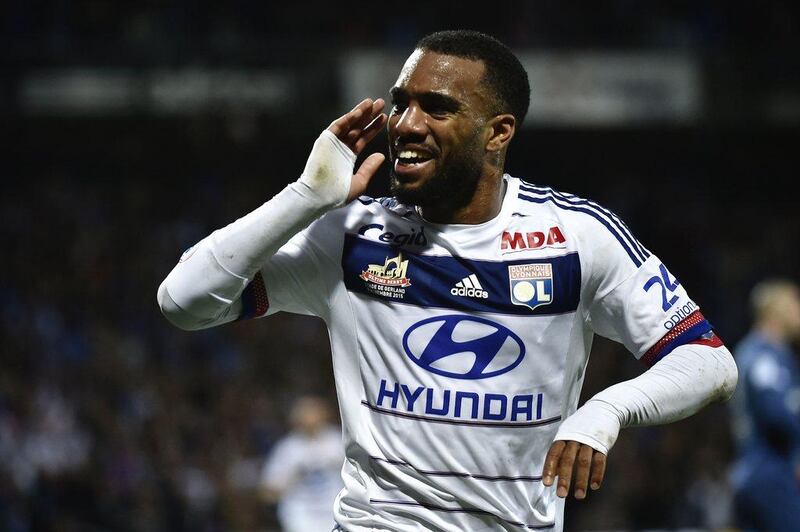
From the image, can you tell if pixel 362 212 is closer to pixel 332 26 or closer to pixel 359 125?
pixel 359 125

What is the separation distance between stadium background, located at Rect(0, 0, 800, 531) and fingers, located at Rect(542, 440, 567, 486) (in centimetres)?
857

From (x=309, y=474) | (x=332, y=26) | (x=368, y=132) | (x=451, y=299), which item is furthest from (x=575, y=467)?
(x=332, y=26)

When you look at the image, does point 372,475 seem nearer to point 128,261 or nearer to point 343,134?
point 343,134

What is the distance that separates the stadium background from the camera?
11.4m

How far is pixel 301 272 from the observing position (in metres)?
3.29

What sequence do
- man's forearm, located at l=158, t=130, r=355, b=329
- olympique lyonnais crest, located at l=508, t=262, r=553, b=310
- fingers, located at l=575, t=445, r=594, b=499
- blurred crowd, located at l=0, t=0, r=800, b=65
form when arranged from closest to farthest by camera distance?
1. fingers, located at l=575, t=445, r=594, b=499
2. man's forearm, located at l=158, t=130, r=355, b=329
3. olympique lyonnais crest, located at l=508, t=262, r=553, b=310
4. blurred crowd, located at l=0, t=0, r=800, b=65

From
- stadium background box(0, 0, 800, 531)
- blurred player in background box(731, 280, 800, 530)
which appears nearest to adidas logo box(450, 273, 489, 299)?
blurred player in background box(731, 280, 800, 530)

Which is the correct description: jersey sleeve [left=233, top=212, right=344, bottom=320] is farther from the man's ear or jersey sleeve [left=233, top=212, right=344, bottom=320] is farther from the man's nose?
the man's ear

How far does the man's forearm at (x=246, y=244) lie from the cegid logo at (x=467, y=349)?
17.4 inches

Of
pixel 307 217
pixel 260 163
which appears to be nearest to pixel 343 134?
pixel 307 217

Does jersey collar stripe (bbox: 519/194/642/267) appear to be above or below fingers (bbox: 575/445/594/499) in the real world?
above

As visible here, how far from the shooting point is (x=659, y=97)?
14.5m

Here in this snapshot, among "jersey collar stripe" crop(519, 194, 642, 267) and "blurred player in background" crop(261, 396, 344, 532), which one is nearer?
"jersey collar stripe" crop(519, 194, 642, 267)

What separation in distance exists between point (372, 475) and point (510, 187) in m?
0.92
